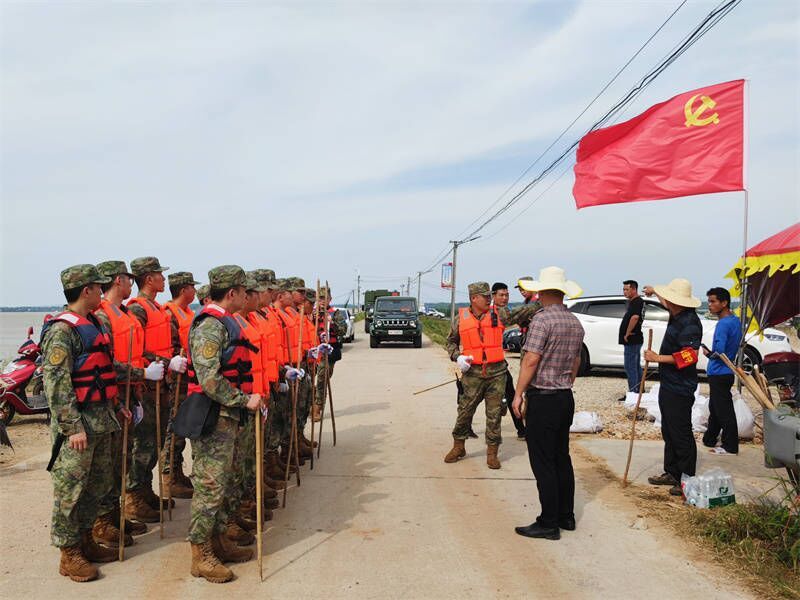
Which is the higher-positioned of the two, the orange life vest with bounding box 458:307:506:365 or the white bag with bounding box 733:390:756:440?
the orange life vest with bounding box 458:307:506:365

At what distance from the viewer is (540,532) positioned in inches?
183

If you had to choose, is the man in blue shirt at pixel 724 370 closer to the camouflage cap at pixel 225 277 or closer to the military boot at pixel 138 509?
the camouflage cap at pixel 225 277

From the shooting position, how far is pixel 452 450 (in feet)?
Answer: 22.6

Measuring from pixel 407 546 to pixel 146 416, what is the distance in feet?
7.86

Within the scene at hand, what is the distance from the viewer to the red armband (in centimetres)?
550

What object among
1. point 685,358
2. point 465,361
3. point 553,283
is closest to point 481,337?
point 465,361

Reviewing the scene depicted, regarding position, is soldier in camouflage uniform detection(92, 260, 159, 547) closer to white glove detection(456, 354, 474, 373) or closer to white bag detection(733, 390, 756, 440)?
white glove detection(456, 354, 474, 373)

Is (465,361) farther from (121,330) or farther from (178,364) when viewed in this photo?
(121,330)

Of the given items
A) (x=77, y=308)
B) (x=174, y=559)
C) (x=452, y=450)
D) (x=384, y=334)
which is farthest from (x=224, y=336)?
(x=384, y=334)

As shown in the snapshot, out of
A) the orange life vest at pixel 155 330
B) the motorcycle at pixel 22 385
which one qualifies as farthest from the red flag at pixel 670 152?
the motorcycle at pixel 22 385

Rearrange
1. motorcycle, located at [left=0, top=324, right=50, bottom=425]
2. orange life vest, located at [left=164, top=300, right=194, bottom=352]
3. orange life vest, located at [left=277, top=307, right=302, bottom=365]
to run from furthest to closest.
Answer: motorcycle, located at [left=0, top=324, right=50, bottom=425] → orange life vest, located at [left=277, top=307, right=302, bottom=365] → orange life vest, located at [left=164, top=300, right=194, bottom=352]

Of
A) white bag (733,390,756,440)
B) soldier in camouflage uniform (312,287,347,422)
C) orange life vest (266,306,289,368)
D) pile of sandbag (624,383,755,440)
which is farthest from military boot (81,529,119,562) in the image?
white bag (733,390,756,440)

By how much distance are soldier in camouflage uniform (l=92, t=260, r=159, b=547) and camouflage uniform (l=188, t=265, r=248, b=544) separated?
29.8 inches

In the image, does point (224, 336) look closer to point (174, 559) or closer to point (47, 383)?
point (47, 383)
